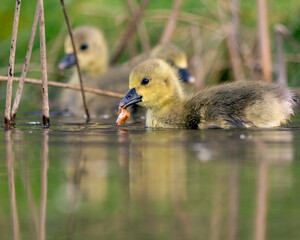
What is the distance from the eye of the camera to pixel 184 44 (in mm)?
9305

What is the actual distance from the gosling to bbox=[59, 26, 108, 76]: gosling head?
3668 millimetres

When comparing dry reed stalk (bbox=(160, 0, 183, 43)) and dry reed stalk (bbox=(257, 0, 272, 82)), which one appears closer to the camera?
dry reed stalk (bbox=(257, 0, 272, 82))

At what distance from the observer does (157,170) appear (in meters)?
3.36

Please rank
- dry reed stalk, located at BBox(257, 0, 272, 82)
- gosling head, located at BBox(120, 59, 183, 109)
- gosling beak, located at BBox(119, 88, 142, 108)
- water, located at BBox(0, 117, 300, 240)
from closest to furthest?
1. water, located at BBox(0, 117, 300, 240)
2. gosling beak, located at BBox(119, 88, 142, 108)
3. gosling head, located at BBox(120, 59, 183, 109)
4. dry reed stalk, located at BBox(257, 0, 272, 82)

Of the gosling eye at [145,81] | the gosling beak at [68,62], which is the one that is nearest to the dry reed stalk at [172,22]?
the gosling beak at [68,62]

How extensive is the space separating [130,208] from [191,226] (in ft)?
1.03

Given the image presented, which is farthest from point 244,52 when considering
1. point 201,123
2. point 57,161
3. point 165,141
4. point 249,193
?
point 249,193

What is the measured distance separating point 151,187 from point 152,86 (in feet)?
8.78

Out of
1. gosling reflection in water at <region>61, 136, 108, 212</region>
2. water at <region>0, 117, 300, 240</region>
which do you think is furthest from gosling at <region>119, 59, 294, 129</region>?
gosling reflection in water at <region>61, 136, 108, 212</region>

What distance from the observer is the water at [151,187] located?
7.86 ft

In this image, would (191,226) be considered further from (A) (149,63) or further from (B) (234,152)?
(A) (149,63)

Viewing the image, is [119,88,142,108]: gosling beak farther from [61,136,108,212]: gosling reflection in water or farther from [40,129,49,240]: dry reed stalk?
[61,136,108,212]: gosling reflection in water

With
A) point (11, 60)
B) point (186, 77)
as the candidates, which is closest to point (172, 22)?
point (186, 77)

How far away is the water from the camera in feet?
7.86
